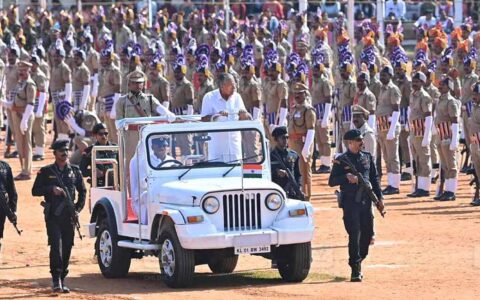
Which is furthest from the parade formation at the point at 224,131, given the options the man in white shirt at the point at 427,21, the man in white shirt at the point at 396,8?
the man in white shirt at the point at 396,8

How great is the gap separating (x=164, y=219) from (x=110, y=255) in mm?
1475

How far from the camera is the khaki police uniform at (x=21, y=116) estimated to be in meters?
33.3

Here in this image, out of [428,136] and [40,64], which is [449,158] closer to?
[428,136]

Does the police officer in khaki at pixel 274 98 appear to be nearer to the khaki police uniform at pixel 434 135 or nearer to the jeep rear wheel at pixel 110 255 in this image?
→ the khaki police uniform at pixel 434 135

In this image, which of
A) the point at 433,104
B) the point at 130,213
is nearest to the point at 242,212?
the point at 130,213

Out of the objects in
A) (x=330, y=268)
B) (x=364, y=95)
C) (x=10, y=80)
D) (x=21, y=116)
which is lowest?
(x=330, y=268)

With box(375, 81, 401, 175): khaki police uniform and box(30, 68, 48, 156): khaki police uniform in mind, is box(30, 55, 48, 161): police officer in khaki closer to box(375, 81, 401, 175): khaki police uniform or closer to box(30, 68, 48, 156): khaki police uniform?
box(30, 68, 48, 156): khaki police uniform

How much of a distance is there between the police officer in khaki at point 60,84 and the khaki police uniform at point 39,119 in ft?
1.13

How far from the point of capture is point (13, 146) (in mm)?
39406

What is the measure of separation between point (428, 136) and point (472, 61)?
3.10 m

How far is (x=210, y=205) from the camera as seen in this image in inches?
794

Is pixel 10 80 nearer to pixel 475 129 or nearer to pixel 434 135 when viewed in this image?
pixel 434 135

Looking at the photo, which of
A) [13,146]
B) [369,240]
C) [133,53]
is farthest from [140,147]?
[13,146]

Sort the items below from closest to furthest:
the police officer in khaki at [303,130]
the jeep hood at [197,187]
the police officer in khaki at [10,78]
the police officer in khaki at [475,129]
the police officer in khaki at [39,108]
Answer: the jeep hood at [197,187] → the police officer in khaki at [303,130] → the police officer in khaki at [475,129] → the police officer in khaki at [39,108] → the police officer in khaki at [10,78]
